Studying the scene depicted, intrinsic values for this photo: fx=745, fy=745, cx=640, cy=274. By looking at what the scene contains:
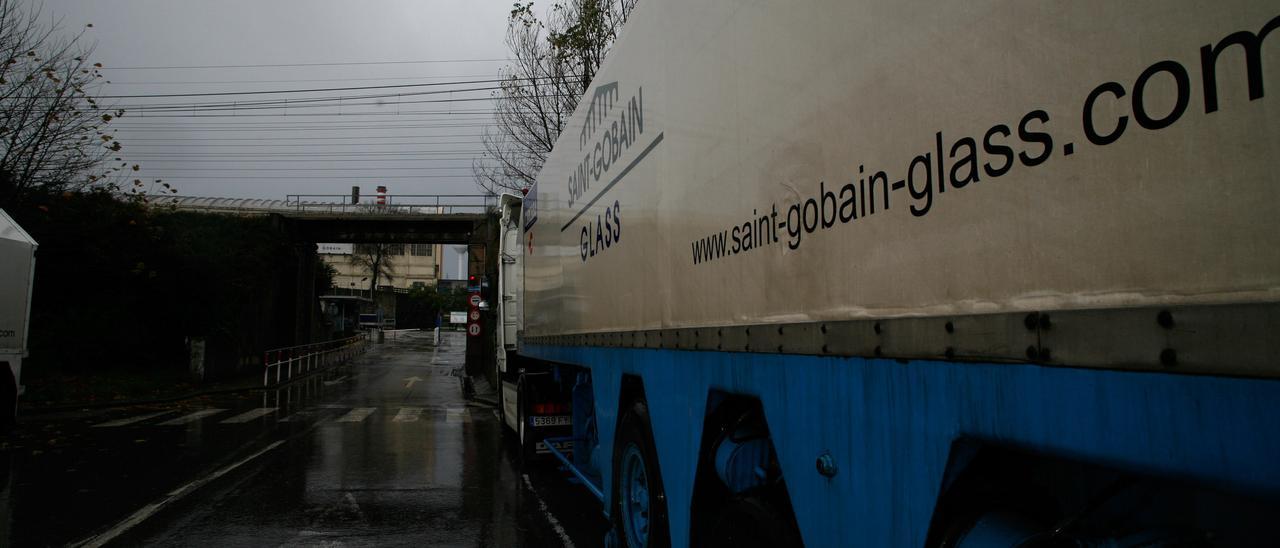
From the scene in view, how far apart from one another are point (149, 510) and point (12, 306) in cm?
615

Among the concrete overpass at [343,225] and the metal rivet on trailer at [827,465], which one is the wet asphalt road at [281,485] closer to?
the metal rivet on trailer at [827,465]

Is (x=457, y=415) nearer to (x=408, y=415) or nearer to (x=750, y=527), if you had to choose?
(x=408, y=415)

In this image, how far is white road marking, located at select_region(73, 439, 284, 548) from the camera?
227 inches

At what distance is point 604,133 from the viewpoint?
5.09 meters

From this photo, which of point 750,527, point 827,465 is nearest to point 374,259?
point 750,527

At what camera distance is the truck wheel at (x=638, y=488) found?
3.84 m

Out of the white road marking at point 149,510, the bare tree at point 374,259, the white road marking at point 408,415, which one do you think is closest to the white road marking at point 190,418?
the white road marking at point 408,415

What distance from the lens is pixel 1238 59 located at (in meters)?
1.17

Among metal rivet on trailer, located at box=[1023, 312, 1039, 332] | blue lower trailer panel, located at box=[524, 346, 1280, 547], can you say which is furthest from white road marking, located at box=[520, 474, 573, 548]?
metal rivet on trailer, located at box=[1023, 312, 1039, 332]

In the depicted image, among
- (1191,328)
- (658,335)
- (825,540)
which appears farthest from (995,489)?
(658,335)

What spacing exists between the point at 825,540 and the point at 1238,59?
157 cm

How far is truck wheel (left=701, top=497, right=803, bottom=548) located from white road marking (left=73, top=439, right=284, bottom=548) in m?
5.26

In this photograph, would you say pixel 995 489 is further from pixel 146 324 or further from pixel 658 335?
pixel 146 324

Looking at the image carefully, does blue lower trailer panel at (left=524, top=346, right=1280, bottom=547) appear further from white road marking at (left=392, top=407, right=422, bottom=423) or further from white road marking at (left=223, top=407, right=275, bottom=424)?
white road marking at (left=223, top=407, right=275, bottom=424)
